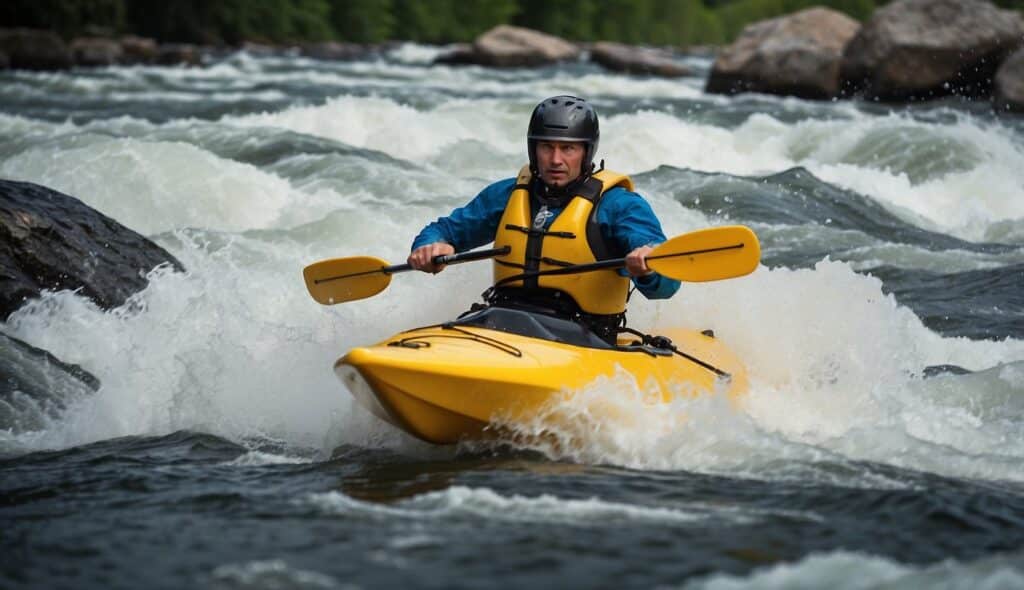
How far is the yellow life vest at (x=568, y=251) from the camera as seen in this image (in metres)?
5.54

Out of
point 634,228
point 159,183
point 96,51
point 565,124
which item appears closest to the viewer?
point 634,228

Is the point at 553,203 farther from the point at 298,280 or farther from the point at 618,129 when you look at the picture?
the point at 618,129

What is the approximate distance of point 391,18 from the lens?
166ft

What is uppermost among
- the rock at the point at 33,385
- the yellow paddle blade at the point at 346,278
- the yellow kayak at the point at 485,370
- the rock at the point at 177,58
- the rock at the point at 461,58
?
the rock at the point at 461,58

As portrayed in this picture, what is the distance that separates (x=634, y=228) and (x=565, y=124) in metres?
0.50

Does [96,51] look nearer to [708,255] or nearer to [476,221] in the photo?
[476,221]

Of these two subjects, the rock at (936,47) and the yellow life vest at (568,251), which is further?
the rock at (936,47)

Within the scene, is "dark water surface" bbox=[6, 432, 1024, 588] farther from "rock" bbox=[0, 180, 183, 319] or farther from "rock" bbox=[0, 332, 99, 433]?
"rock" bbox=[0, 180, 183, 319]

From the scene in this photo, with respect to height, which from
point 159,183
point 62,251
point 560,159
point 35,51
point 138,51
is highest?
point 138,51

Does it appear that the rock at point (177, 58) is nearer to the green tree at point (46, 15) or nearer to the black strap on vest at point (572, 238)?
the green tree at point (46, 15)

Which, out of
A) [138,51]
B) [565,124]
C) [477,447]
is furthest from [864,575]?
[138,51]

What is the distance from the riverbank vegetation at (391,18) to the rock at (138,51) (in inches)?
56.4

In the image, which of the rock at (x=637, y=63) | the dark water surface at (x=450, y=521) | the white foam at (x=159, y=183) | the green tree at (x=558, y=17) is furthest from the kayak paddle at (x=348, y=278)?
the green tree at (x=558, y=17)

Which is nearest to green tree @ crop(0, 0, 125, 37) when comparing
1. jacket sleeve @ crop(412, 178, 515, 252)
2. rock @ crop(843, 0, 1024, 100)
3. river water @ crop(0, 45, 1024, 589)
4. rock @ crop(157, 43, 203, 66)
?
rock @ crop(157, 43, 203, 66)
